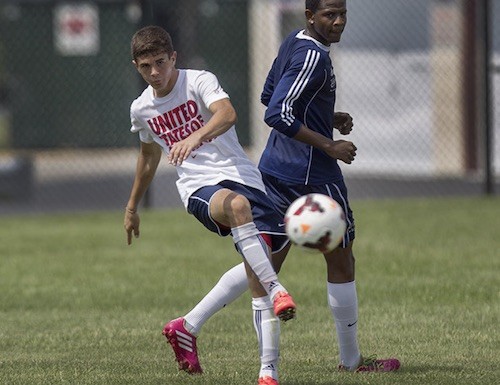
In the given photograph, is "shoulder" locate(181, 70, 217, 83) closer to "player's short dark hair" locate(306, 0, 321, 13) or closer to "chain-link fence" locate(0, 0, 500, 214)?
"player's short dark hair" locate(306, 0, 321, 13)

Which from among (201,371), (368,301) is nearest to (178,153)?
(201,371)

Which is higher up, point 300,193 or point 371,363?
point 300,193

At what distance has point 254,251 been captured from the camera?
614 cm

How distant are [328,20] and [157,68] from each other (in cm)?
89

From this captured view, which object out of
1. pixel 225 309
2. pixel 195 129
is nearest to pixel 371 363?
pixel 195 129

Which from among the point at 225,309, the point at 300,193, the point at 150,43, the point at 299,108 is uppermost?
the point at 150,43

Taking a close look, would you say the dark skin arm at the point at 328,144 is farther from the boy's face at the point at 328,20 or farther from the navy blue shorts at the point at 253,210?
the boy's face at the point at 328,20

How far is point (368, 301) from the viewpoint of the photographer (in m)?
9.26

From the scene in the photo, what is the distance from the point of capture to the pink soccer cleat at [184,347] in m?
6.68

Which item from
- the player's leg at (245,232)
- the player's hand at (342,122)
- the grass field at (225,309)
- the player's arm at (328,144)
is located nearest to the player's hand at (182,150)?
the player's leg at (245,232)

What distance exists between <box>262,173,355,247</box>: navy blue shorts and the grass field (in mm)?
793

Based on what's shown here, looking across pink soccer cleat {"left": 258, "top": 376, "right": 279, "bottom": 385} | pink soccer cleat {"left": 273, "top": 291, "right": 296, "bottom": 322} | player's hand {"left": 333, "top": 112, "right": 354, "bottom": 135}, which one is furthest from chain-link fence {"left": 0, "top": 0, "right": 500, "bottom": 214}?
pink soccer cleat {"left": 273, "top": 291, "right": 296, "bottom": 322}

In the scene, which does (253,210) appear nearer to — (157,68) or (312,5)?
(157,68)

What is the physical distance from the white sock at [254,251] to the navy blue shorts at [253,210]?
214 mm
